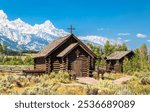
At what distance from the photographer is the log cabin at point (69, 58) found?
42.5m

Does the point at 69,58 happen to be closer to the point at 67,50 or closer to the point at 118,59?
the point at 67,50

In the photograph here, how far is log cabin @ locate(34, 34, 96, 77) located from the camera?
42450 millimetres

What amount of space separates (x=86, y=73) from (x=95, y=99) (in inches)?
1189

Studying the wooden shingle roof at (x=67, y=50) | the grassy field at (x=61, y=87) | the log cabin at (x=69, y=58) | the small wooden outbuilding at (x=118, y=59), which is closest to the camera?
the grassy field at (x=61, y=87)

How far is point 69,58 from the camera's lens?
43.0 m

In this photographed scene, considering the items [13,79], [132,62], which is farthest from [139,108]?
[132,62]

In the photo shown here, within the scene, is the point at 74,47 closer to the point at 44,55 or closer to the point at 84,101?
the point at 44,55

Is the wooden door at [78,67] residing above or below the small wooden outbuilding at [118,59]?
below

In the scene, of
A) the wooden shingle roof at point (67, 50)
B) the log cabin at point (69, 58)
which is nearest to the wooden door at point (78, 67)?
the log cabin at point (69, 58)

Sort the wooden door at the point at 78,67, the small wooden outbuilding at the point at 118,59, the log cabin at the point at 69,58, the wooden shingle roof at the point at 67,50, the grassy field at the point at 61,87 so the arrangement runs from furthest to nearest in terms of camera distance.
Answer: the small wooden outbuilding at the point at 118,59 < the wooden door at the point at 78,67 < the log cabin at the point at 69,58 < the wooden shingle roof at the point at 67,50 < the grassy field at the point at 61,87

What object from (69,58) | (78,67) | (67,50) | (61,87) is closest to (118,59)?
(78,67)

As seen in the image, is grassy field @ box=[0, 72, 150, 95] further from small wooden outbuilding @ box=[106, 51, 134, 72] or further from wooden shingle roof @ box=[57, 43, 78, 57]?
small wooden outbuilding @ box=[106, 51, 134, 72]

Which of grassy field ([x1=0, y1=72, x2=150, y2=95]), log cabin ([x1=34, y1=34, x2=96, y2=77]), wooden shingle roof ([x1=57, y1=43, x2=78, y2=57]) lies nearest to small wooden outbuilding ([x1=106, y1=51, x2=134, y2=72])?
log cabin ([x1=34, y1=34, x2=96, y2=77])

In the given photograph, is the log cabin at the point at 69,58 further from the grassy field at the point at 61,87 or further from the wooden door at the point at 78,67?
the grassy field at the point at 61,87
